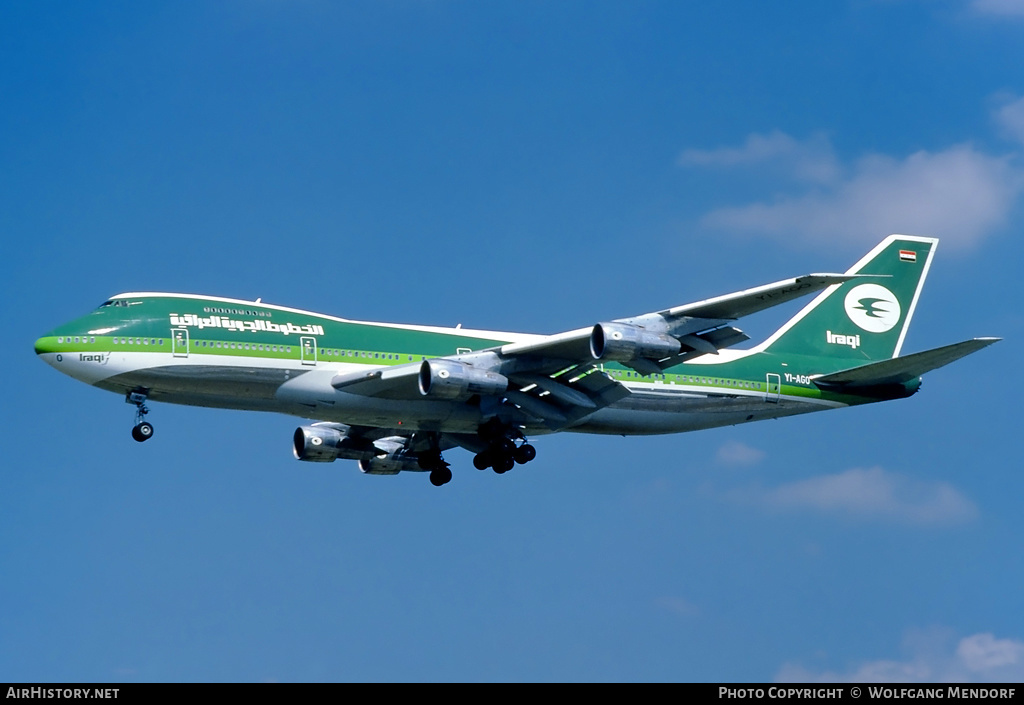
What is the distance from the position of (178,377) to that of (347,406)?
194 inches

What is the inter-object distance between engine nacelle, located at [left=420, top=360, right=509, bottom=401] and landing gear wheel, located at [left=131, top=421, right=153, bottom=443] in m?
8.11

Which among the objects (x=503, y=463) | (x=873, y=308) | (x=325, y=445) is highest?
(x=873, y=308)

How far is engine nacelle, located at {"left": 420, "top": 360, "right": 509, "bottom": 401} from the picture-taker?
38562 millimetres

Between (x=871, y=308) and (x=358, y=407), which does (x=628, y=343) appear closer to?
(x=358, y=407)

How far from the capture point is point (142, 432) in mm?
39500

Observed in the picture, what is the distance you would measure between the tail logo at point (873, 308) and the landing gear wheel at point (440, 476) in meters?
15.6

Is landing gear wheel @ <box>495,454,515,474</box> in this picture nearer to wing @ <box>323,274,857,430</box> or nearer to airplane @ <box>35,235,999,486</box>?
airplane @ <box>35,235,999,486</box>

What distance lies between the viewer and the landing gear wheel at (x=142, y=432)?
39.5m

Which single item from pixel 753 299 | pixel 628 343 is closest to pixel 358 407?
pixel 628 343

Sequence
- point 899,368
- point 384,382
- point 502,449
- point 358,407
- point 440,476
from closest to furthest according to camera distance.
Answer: point 384,382 → point 358,407 → point 502,449 → point 899,368 → point 440,476

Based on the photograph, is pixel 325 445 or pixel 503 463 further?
pixel 325 445

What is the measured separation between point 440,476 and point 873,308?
17.0 metres

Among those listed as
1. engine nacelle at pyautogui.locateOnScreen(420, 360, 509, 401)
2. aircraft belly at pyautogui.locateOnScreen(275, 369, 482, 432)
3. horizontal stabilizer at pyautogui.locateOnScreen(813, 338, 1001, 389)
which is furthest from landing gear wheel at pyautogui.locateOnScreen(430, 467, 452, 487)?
horizontal stabilizer at pyautogui.locateOnScreen(813, 338, 1001, 389)
